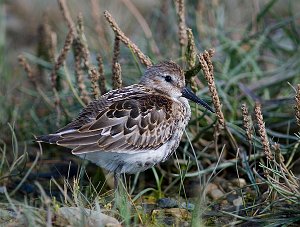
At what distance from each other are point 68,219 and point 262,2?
5536 mm

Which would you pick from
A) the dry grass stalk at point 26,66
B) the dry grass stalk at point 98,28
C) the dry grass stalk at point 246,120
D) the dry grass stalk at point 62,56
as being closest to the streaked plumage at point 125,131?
the dry grass stalk at point 246,120

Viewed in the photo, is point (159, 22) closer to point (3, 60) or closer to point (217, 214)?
point (3, 60)

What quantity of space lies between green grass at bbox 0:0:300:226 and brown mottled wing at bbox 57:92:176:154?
193 millimetres

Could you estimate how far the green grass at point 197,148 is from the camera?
4398 mm

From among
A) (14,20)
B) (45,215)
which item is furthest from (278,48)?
(14,20)

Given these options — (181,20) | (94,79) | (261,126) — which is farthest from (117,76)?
(261,126)

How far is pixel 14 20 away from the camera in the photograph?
977 cm

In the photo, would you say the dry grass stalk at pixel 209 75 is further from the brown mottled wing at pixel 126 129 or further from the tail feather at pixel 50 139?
the tail feather at pixel 50 139

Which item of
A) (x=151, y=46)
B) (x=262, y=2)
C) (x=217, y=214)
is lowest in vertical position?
(x=217, y=214)

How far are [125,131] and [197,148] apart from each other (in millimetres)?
1117

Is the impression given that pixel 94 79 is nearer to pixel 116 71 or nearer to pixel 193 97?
pixel 116 71

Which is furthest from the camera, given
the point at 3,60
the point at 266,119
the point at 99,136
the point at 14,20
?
the point at 14,20

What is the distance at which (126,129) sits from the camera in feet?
15.5

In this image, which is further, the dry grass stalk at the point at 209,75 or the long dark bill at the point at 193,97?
the long dark bill at the point at 193,97
